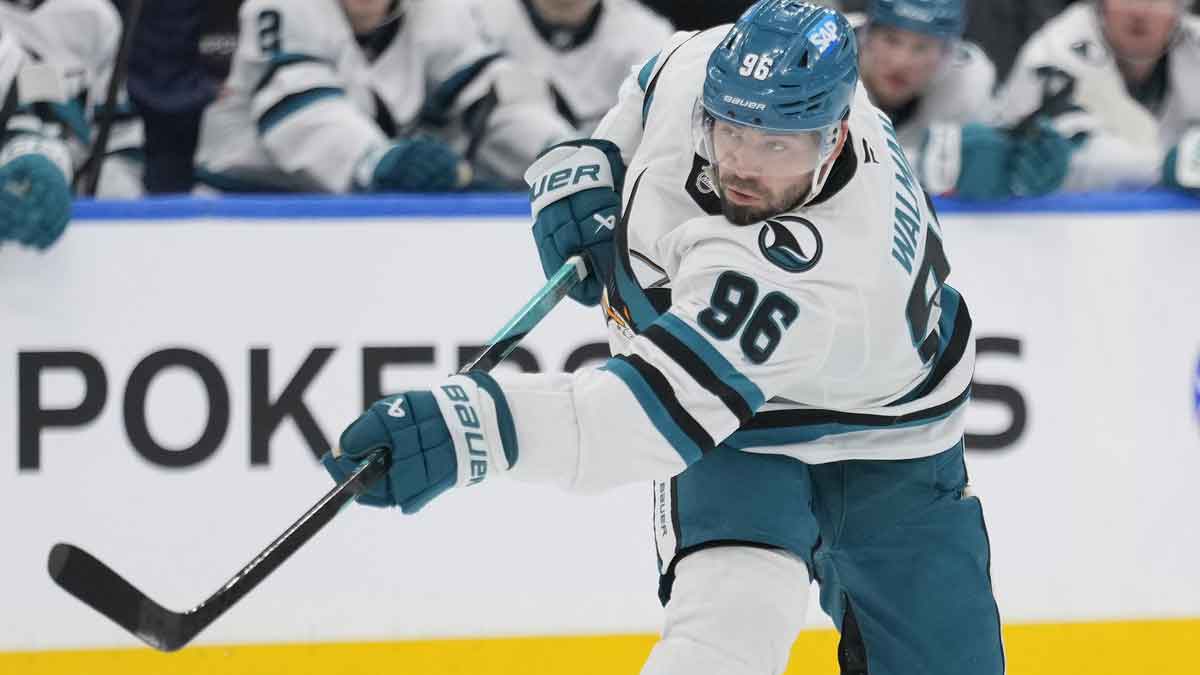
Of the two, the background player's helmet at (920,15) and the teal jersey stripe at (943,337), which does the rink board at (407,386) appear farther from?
the teal jersey stripe at (943,337)

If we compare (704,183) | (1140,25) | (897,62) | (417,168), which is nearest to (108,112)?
(417,168)

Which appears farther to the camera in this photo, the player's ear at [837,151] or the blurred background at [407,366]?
the blurred background at [407,366]

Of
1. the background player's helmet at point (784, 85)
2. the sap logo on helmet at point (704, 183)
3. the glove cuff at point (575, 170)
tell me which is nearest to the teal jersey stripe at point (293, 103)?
the glove cuff at point (575, 170)

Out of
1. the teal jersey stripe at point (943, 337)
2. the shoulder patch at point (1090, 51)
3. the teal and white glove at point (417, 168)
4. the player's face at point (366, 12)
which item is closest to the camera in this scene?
the teal jersey stripe at point (943, 337)

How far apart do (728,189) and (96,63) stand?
2203 millimetres

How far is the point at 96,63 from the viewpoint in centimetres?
424

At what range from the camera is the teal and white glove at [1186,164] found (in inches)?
150

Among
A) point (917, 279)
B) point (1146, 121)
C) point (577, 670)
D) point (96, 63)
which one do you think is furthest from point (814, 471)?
point (96, 63)

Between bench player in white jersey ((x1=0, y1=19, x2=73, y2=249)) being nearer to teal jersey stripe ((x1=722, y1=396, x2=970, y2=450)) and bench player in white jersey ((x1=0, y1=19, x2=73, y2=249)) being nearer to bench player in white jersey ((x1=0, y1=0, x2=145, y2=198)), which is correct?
bench player in white jersey ((x1=0, y1=0, x2=145, y2=198))

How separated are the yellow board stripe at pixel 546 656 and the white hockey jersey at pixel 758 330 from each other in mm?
944

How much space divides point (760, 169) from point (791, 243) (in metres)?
0.11

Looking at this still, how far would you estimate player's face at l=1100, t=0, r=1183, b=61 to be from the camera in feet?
13.8

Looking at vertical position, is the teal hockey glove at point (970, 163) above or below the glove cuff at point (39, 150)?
above

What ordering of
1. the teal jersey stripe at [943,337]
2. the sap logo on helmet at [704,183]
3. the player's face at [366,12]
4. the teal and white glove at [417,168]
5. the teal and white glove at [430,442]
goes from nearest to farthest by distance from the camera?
the teal and white glove at [430,442] < the sap logo on helmet at [704,183] < the teal jersey stripe at [943,337] < the teal and white glove at [417,168] < the player's face at [366,12]
